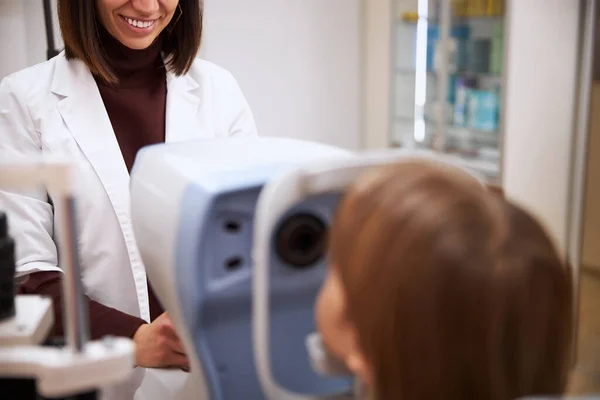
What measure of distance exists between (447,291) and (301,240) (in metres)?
0.18

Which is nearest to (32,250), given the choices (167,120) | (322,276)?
(167,120)

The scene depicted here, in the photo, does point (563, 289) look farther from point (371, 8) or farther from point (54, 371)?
point (371, 8)

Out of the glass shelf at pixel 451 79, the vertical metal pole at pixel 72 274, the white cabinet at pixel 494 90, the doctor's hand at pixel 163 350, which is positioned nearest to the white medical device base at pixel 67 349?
the vertical metal pole at pixel 72 274

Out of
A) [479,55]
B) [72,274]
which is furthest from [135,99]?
[479,55]

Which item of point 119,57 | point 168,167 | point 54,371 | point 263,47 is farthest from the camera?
point 263,47

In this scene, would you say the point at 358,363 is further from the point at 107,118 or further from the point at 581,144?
the point at 581,144

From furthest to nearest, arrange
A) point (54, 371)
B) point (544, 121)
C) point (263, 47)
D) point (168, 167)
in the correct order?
point (263, 47)
point (544, 121)
point (168, 167)
point (54, 371)

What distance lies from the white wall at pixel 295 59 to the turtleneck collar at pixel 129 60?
1.91 metres

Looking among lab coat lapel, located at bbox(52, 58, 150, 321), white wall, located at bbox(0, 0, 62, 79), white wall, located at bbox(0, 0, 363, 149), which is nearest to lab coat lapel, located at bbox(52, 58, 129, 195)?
lab coat lapel, located at bbox(52, 58, 150, 321)

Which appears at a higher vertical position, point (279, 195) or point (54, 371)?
point (279, 195)

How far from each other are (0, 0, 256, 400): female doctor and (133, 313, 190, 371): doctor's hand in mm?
204

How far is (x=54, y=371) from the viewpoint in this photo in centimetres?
49

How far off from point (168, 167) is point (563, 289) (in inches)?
14.9

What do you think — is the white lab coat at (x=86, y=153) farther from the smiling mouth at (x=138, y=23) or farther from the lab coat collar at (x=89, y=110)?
the smiling mouth at (x=138, y=23)
